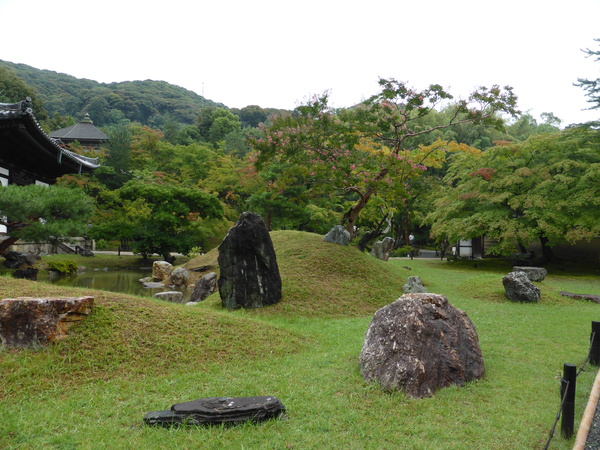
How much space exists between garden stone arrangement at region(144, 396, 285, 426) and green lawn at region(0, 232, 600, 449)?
9 centimetres

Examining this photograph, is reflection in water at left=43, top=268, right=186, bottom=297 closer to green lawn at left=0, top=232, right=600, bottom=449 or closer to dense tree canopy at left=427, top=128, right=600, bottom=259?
green lawn at left=0, top=232, right=600, bottom=449

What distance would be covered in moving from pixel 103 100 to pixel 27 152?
54.5 meters

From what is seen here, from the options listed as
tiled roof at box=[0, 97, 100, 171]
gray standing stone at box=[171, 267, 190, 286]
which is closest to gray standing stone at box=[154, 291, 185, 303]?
gray standing stone at box=[171, 267, 190, 286]

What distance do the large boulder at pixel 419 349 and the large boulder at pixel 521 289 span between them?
6339 mm

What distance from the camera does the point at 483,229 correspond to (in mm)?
18500

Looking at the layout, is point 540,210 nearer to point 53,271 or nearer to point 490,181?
point 490,181

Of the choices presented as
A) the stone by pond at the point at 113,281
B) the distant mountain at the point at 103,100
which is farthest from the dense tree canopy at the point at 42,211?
the distant mountain at the point at 103,100

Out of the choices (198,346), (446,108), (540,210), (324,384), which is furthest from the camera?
(446,108)

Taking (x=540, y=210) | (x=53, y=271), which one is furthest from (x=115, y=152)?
(x=540, y=210)

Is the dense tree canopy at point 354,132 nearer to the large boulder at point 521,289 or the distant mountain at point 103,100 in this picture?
the large boulder at point 521,289

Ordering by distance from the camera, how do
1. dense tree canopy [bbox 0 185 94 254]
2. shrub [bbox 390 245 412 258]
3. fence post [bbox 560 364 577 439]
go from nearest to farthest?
fence post [bbox 560 364 577 439], dense tree canopy [bbox 0 185 94 254], shrub [bbox 390 245 412 258]

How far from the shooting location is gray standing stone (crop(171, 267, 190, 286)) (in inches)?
Answer: 609

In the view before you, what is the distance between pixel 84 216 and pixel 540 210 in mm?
17659

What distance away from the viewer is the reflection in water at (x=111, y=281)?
14.0m
